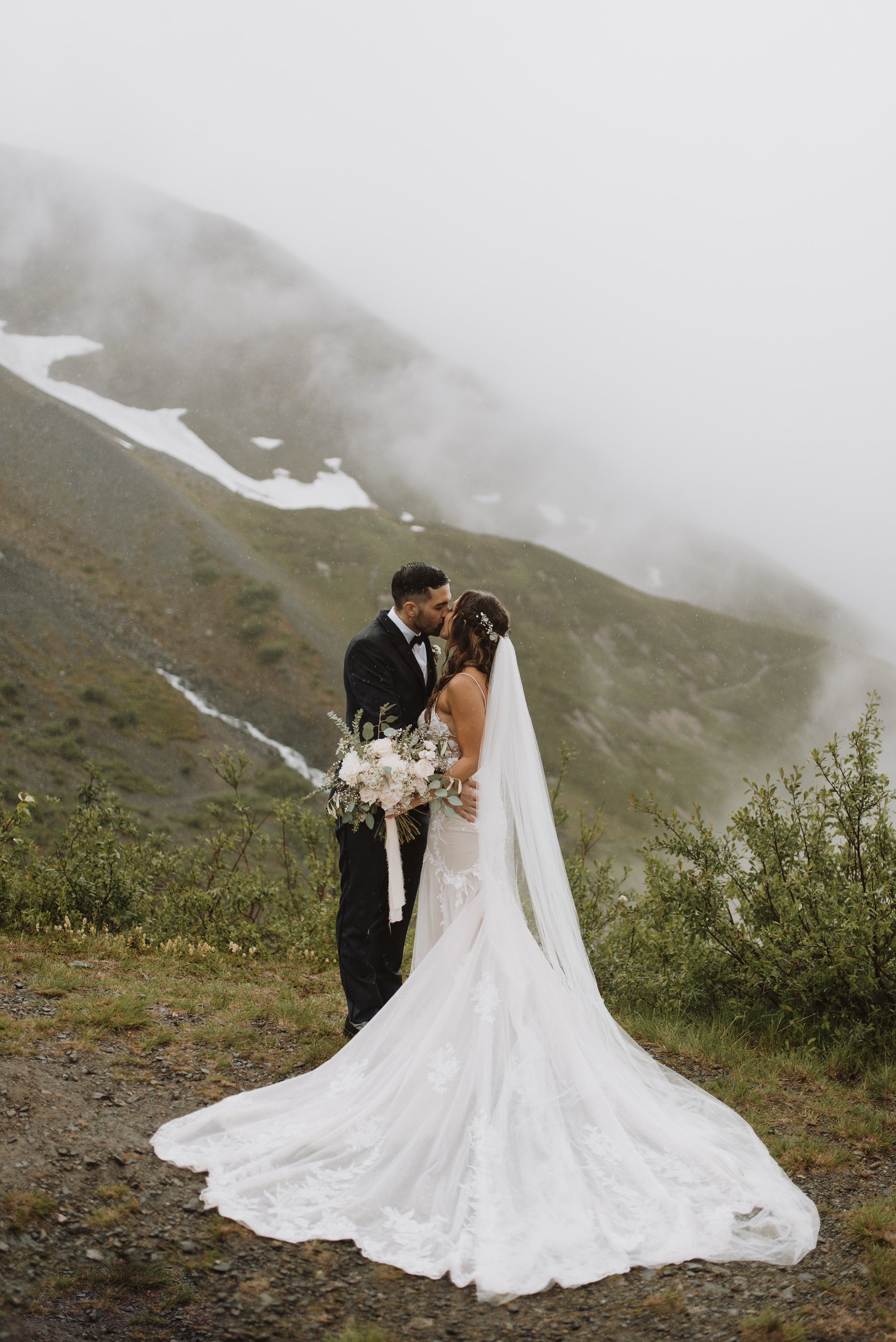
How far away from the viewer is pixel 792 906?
19.7 ft

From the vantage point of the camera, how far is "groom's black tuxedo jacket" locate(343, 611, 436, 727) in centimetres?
530

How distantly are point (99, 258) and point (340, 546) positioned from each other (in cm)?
10079

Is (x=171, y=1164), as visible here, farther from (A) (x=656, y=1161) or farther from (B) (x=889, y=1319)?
(B) (x=889, y=1319)

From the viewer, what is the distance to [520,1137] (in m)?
3.95

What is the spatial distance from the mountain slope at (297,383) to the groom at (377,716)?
12201 cm

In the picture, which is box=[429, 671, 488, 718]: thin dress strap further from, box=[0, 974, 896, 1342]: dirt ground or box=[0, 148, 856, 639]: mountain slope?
box=[0, 148, 856, 639]: mountain slope

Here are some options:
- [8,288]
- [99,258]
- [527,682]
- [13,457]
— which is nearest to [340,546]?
[527,682]

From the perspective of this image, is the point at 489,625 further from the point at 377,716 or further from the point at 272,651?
the point at 272,651

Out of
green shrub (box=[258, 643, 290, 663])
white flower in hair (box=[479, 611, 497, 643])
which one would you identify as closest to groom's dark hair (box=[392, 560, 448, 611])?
white flower in hair (box=[479, 611, 497, 643])

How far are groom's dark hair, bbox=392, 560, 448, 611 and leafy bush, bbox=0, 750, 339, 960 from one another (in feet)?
8.02

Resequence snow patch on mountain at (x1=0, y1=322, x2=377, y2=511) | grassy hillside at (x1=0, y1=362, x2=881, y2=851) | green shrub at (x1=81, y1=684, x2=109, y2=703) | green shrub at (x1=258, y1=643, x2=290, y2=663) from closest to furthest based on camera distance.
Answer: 1. green shrub at (x1=81, y1=684, x2=109, y2=703)
2. grassy hillside at (x1=0, y1=362, x2=881, y2=851)
3. green shrub at (x1=258, y1=643, x2=290, y2=663)
4. snow patch on mountain at (x1=0, y1=322, x2=377, y2=511)

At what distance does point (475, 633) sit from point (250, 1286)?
119 inches

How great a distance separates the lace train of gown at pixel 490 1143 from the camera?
3420 mm

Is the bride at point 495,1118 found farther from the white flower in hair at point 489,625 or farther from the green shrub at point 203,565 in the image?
the green shrub at point 203,565
